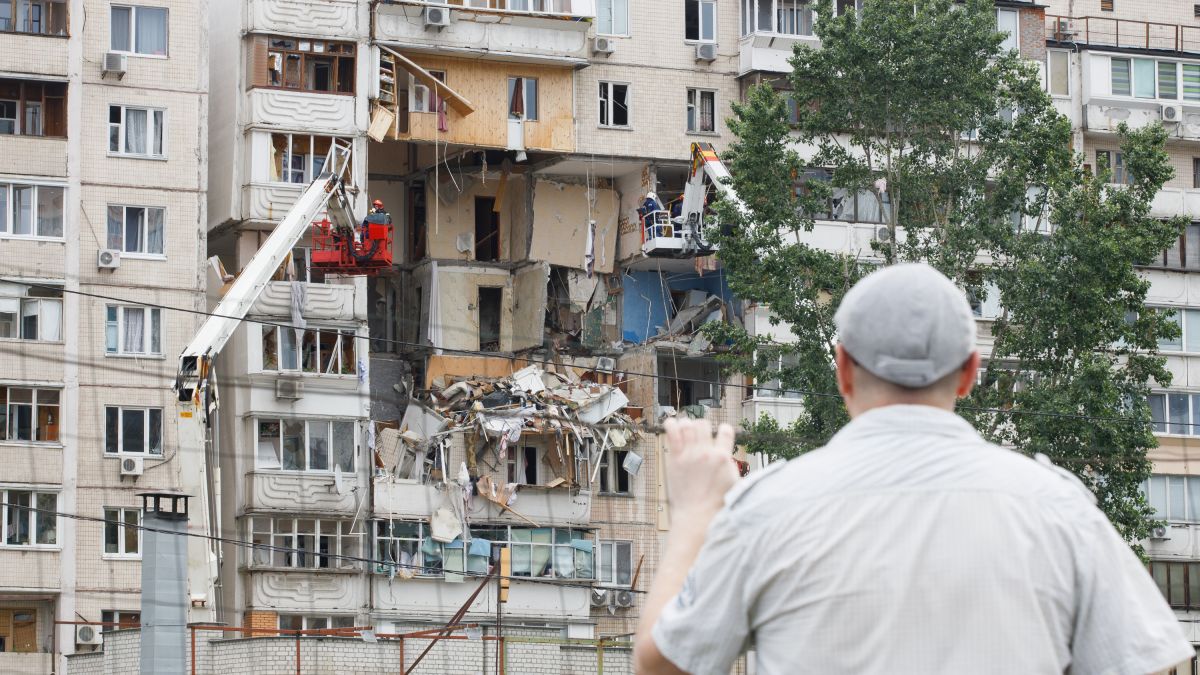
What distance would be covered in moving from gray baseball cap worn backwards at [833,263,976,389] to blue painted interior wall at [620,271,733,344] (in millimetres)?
52965

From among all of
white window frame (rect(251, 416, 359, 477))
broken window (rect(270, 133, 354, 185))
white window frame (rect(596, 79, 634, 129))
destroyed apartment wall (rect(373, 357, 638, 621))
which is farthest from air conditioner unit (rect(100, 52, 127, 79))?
white window frame (rect(596, 79, 634, 129))

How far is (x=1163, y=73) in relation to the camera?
197ft

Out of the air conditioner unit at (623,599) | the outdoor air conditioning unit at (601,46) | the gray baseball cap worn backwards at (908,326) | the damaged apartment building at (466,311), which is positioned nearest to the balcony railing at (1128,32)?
the damaged apartment building at (466,311)

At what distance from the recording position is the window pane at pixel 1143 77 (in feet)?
196

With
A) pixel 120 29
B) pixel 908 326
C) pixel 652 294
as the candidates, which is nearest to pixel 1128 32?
pixel 652 294

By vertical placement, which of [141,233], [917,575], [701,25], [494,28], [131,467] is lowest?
[131,467]

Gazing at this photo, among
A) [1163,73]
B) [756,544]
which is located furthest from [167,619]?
[756,544]

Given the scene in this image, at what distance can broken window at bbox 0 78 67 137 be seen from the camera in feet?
168

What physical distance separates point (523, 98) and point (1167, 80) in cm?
1648

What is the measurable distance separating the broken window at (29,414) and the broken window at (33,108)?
5412 millimetres

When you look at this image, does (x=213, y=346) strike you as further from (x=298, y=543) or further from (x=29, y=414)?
(x=298, y=543)

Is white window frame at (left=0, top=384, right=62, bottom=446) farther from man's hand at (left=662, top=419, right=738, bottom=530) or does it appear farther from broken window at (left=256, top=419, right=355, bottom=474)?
man's hand at (left=662, top=419, right=738, bottom=530)

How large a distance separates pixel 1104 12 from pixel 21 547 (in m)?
31.5

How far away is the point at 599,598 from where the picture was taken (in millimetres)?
54188
